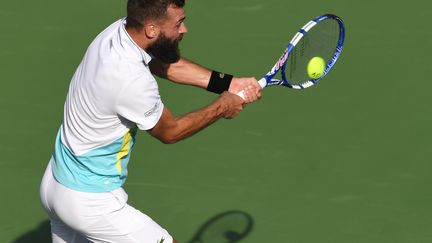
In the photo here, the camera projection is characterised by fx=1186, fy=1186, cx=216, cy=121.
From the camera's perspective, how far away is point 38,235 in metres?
8.53

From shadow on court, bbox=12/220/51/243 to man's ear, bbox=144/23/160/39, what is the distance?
233 centimetres

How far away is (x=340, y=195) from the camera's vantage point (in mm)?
8750

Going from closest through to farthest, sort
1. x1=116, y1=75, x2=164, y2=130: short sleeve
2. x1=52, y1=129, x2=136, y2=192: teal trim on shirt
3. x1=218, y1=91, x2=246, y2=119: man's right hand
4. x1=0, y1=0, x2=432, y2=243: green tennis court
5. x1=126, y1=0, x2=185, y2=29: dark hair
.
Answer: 1. x1=116, y1=75, x2=164, y2=130: short sleeve
2. x1=126, y1=0, x2=185, y2=29: dark hair
3. x1=52, y1=129, x2=136, y2=192: teal trim on shirt
4. x1=218, y1=91, x2=246, y2=119: man's right hand
5. x1=0, y1=0, x2=432, y2=243: green tennis court

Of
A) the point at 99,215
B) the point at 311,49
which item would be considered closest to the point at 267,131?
the point at 311,49

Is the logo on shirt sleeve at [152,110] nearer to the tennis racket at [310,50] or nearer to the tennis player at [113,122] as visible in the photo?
the tennis player at [113,122]

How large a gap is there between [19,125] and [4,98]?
15.6 inches

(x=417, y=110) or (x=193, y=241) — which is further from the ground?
(x=417, y=110)

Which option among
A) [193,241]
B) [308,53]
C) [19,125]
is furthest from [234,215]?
[19,125]

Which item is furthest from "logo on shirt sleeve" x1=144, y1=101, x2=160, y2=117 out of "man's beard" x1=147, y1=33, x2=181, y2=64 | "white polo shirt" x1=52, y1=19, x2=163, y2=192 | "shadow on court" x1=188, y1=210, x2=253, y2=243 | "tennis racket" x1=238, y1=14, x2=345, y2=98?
"shadow on court" x1=188, y1=210, x2=253, y2=243

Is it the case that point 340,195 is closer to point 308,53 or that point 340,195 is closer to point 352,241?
point 352,241

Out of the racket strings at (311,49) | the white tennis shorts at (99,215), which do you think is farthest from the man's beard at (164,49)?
the racket strings at (311,49)

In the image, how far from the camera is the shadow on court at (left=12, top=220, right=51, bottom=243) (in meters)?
8.47

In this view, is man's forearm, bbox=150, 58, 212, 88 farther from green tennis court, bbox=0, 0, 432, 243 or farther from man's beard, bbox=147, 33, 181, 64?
green tennis court, bbox=0, 0, 432, 243

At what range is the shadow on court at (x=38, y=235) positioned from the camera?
847cm
